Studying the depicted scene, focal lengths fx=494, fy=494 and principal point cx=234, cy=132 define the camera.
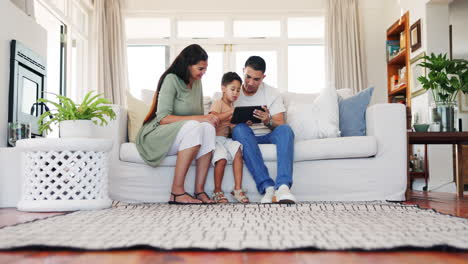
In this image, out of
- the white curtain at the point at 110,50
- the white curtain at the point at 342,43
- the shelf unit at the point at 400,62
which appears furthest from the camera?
the white curtain at the point at 342,43

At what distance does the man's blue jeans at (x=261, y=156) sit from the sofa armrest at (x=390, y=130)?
0.55m

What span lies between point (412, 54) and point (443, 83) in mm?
1575

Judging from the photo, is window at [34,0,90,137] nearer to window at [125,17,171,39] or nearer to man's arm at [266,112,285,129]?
window at [125,17,171,39]

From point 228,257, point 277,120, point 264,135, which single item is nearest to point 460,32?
point 277,120

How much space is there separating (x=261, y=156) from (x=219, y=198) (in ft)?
1.15

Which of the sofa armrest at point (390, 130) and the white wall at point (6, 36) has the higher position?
the white wall at point (6, 36)

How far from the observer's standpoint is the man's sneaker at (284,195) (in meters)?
2.55

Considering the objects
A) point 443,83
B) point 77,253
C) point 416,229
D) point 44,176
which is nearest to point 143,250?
point 77,253

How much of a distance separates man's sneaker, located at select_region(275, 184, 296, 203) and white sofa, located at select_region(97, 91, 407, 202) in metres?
0.31

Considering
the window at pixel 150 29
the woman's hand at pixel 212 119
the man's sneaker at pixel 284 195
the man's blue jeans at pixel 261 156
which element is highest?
the window at pixel 150 29

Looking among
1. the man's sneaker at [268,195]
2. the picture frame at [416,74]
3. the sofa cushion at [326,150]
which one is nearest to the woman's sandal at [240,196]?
the man's sneaker at [268,195]

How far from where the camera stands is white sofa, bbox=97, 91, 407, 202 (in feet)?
9.70

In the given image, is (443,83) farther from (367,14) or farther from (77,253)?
(77,253)

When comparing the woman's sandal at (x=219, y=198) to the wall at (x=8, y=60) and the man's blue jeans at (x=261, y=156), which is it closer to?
the man's blue jeans at (x=261, y=156)
